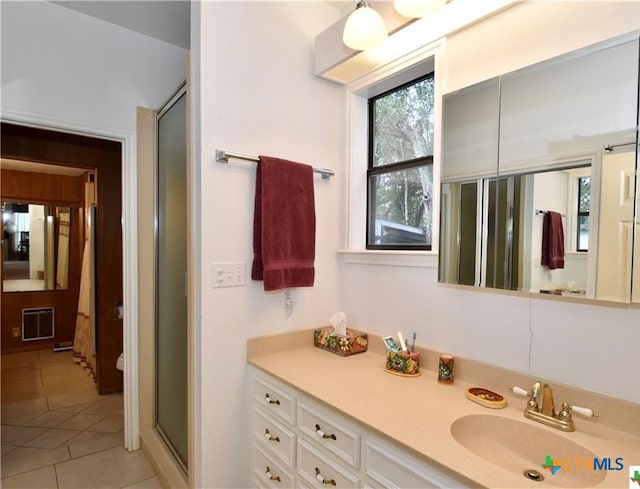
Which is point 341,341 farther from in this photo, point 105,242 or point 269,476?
point 105,242

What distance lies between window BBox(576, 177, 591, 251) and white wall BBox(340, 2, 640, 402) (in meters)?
0.20

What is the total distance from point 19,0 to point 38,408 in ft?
9.69

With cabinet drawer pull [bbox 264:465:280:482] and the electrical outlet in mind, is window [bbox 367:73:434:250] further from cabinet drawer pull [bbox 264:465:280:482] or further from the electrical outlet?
cabinet drawer pull [bbox 264:465:280:482]

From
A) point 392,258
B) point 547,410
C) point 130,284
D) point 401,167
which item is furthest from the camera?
point 130,284

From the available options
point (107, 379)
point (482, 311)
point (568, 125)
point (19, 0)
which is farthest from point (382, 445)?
point (107, 379)

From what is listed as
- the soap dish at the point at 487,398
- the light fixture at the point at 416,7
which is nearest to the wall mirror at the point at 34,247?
the light fixture at the point at 416,7

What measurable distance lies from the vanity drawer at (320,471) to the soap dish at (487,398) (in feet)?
1.59

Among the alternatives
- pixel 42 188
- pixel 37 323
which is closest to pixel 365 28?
pixel 42 188

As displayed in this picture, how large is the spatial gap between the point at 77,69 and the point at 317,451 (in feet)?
7.90

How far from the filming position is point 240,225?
1667mm

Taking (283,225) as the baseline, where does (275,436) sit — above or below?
below

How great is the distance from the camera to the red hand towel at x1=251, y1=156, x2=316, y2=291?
65.1 inches

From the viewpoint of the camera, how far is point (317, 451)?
1.29 m

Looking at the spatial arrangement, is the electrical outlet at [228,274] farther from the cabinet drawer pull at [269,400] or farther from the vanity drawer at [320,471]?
the vanity drawer at [320,471]
